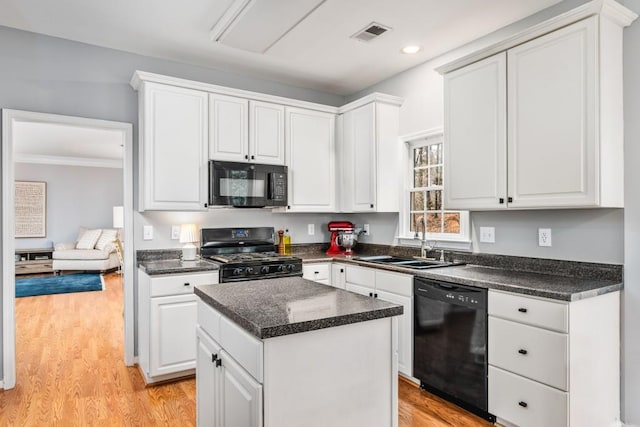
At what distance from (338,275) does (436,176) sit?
1255 millimetres

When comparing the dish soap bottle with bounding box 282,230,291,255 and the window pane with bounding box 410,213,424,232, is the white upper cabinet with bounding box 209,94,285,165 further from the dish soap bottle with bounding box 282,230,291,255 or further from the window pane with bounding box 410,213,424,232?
the window pane with bounding box 410,213,424,232

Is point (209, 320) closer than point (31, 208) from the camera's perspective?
Yes

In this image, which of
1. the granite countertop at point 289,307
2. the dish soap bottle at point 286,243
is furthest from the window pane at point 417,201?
the granite countertop at point 289,307

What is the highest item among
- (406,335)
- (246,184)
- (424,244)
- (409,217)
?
(246,184)

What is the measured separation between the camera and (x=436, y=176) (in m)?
3.58

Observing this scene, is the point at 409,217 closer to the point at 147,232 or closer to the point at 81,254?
the point at 147,232

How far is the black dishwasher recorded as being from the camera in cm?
243

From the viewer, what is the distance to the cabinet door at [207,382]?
1766 mm

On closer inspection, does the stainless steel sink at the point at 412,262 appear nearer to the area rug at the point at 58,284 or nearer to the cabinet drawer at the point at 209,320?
the cabinet drawer at the point at 209,320

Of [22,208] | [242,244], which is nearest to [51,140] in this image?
[22,208]

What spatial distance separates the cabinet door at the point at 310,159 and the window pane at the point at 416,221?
83cm

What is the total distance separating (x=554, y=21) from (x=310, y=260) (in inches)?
97.7

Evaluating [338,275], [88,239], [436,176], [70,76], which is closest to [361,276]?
[338,275]

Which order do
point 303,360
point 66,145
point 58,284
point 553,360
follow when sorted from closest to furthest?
point 303,360 < point 553,360 < point 58,284 < point 66,145
